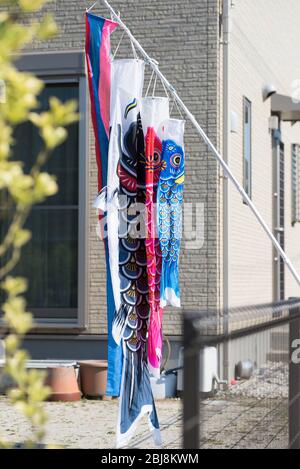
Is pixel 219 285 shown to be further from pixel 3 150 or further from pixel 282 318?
pixel 3 150

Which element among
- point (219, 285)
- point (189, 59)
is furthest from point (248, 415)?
point (189, 59)

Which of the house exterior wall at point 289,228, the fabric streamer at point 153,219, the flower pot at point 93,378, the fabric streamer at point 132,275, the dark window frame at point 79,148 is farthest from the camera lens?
the house exterior wall at point 289,228

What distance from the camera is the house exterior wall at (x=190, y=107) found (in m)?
13.5

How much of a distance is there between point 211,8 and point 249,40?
2.37m

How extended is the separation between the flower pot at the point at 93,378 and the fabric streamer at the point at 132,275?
13.2 feet

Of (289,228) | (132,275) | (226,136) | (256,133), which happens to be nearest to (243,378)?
(132,275)

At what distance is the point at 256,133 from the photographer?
16.5m

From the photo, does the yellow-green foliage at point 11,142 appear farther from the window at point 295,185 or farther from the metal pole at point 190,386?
the window at point 295,185

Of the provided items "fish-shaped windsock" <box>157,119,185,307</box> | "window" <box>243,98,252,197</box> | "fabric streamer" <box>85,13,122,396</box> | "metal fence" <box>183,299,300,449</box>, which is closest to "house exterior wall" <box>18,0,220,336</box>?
"window" <box>243,98,252,197</box>

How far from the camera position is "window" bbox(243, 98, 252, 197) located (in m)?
15.6

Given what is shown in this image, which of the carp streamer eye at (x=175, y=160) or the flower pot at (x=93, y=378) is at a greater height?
the carp streamer eye at (x=175, y=160)

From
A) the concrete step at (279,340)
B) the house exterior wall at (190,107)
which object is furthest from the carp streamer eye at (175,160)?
the house exterior wall at (190,107)

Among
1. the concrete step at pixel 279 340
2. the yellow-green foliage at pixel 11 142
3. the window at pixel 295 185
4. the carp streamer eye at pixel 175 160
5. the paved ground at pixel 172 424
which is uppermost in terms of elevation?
the window at pixel 295 185

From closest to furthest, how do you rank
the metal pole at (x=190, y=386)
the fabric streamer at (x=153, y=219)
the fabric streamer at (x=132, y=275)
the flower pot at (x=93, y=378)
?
the metal pole at (x=190, y=386) < the fabric streamer at (x=132, y=275) < the fabric streamer at (x=153, y=219) < the flower pot at (x=93, y=378)
